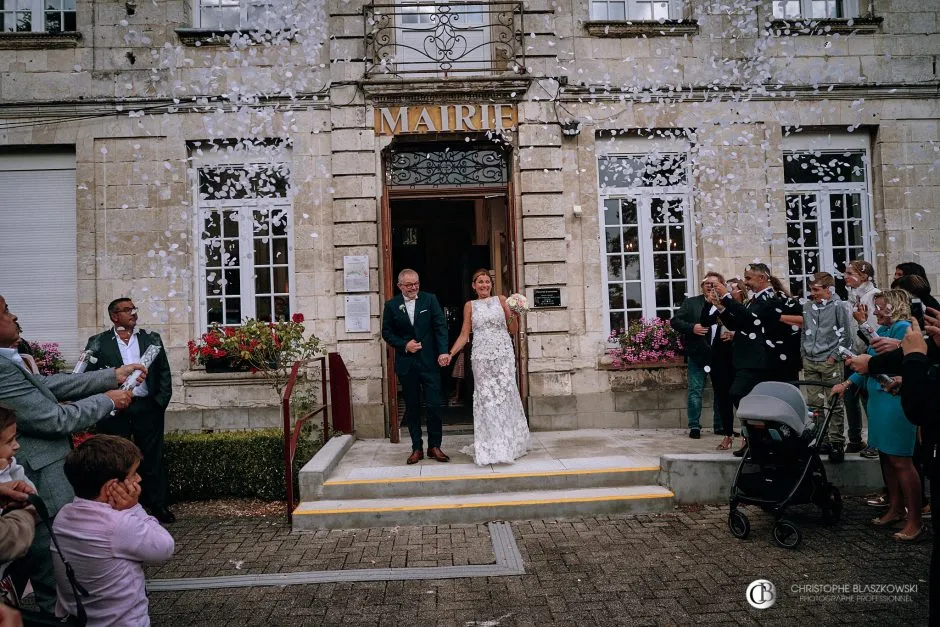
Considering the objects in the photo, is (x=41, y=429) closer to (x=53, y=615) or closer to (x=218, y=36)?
(x=53, y=615)

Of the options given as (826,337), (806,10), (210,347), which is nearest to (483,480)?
(826,337)

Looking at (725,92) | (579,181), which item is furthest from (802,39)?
(579,181)

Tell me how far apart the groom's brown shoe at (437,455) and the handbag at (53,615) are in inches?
160

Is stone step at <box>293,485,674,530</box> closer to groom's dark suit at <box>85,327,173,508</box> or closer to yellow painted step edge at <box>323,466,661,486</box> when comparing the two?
yellow painted step edge at <box>323,466,661,486</box>

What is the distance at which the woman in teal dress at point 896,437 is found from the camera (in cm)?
449

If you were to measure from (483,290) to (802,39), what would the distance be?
6052 mm

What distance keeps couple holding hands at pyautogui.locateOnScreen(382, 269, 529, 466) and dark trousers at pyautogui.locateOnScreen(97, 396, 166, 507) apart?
2.37 meters

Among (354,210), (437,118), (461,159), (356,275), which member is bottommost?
(356,275)

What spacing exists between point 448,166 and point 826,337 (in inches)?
198

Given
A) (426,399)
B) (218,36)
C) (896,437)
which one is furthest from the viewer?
(218,36)

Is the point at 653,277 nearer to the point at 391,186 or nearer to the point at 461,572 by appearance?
the point at 391,186

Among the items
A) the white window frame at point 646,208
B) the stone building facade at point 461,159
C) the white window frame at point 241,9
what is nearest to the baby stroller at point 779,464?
the stone building facade at point 461,159

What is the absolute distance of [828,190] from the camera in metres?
8.52

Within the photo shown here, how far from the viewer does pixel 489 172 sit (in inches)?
323
